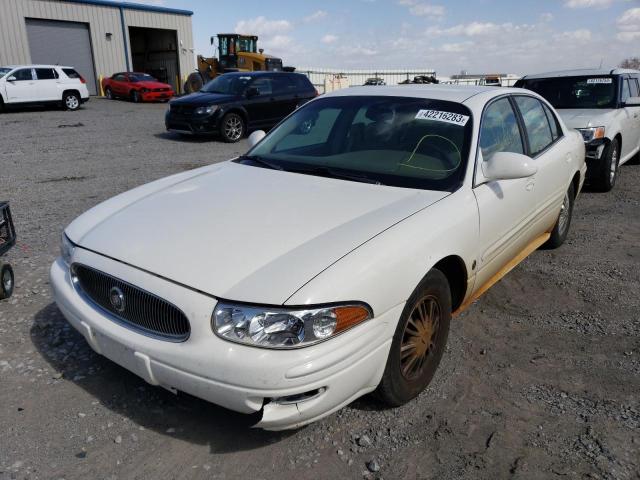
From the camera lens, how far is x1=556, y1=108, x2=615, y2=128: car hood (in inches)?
276

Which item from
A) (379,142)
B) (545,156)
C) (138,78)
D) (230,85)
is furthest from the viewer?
(138,78)

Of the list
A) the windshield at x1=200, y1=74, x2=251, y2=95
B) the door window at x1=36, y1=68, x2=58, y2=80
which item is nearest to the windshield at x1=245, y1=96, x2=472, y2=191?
the windshield at x1=200, y1=74, x2=251, y2=95

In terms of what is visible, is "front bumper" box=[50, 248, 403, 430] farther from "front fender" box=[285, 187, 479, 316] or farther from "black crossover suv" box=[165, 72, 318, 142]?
"black crossover suv" box=[165, 72, 318, 142]

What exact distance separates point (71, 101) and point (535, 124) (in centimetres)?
2028

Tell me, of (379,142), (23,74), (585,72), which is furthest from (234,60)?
(379,142)

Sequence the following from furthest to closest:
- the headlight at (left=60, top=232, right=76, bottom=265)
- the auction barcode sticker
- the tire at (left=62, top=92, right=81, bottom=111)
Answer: the tire at (left=62, top=92, right=81, bottom=111) < the auction barcode sticker < the headlight at (left=60, top=232, right=76, bottom=265)

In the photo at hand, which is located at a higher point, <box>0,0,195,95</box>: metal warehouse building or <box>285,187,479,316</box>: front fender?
<box>0,0,195,95</box>: metal warehouse building

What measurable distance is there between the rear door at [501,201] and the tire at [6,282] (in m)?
3.36

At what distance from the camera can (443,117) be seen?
3.31m

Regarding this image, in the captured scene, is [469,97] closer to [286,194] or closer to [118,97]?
[286,194]

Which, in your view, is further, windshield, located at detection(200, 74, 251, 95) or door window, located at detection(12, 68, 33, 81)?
door window, located at detection(12, 68, 33, 81)

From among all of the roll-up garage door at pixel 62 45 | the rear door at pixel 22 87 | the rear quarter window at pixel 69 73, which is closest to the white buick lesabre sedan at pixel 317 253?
the rear door at pixel 22 87

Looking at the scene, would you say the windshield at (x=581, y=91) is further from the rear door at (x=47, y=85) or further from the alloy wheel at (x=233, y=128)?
the rear door at (x=47, y=85)

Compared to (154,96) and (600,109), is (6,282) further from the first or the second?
(154,96)
